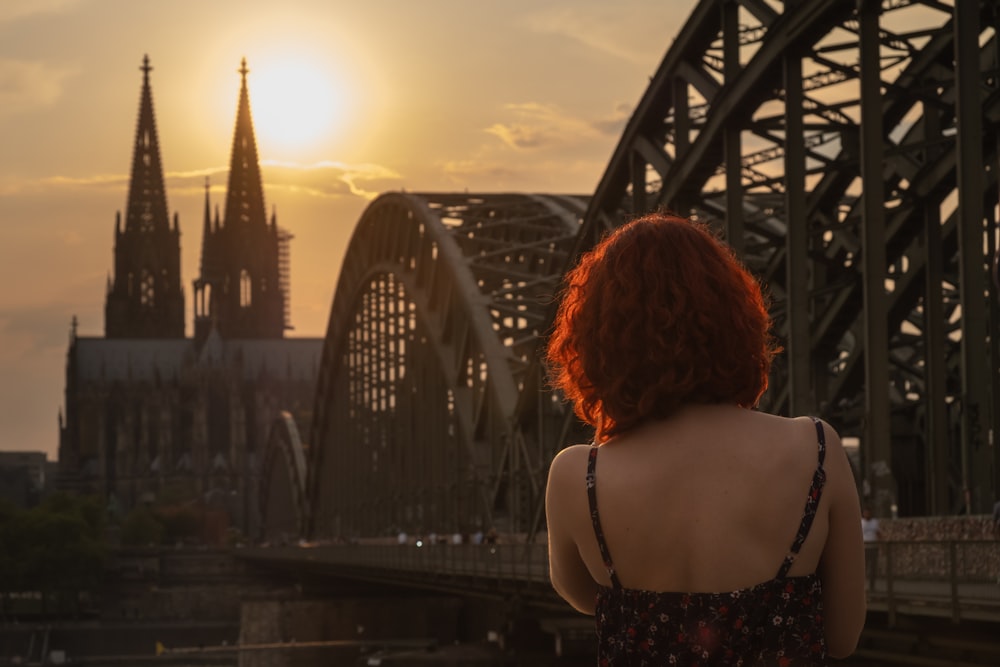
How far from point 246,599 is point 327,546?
4134cm

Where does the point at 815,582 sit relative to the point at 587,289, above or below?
below

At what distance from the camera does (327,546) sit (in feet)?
245

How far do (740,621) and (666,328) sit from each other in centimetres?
49

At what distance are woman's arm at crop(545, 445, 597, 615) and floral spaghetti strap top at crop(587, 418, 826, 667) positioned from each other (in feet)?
0.09

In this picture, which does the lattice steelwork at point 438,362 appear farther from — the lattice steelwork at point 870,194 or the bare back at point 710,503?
the bare back at point 710,503

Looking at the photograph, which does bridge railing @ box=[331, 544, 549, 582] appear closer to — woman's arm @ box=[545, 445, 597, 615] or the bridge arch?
woman's arm @ box=[545, 445, 597, 615]

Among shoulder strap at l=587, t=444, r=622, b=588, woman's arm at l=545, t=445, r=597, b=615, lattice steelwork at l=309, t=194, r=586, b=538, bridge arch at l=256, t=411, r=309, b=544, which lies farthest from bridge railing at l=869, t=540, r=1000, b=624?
bridge arch at l=256, t=411, r=309, b=544

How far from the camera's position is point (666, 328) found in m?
3.48

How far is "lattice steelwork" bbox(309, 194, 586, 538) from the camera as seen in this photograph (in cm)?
4844

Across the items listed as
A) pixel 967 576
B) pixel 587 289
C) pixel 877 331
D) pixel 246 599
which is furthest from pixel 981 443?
pixel 246 599

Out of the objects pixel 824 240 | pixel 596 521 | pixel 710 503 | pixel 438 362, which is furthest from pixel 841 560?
→ pixel 438 362

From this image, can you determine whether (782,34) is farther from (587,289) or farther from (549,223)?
(549,223)

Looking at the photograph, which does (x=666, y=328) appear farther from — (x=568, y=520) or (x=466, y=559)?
(x=466, y=559)

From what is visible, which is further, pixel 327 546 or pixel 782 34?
pixel 327 546
